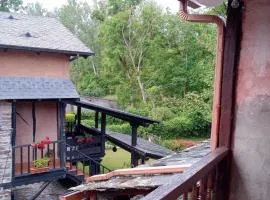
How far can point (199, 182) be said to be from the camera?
8.26 feet

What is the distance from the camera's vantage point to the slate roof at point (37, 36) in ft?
33.8

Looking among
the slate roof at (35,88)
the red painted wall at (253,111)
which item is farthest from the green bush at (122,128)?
the red painted wall at (253,111)

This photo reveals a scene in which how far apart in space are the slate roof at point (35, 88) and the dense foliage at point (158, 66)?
1234 centimetres

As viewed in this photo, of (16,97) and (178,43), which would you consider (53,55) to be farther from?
(178,43)

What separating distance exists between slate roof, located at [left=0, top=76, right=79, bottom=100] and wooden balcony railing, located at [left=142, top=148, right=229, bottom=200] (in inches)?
307

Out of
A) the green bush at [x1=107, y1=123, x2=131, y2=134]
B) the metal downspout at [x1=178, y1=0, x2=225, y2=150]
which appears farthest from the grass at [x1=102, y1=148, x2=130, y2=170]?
the metal downspout at [x1=178, y1=0, x2=225, y2=150]

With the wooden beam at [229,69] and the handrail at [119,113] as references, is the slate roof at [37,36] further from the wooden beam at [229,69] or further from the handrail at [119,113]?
the wooden beam at [229,69]

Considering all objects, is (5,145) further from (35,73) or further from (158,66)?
(158,66)

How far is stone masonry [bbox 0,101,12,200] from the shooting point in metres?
9.61

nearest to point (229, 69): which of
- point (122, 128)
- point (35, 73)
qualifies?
point (35, 73)

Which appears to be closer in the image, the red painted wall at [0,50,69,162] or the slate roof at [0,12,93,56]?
the slate roof at [0,12,93,56]

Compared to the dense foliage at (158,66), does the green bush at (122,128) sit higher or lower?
lower

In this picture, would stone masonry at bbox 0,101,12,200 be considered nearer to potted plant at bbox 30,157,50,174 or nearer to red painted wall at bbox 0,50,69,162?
potted plant at bbox 30,157,50,174

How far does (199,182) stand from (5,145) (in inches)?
329
